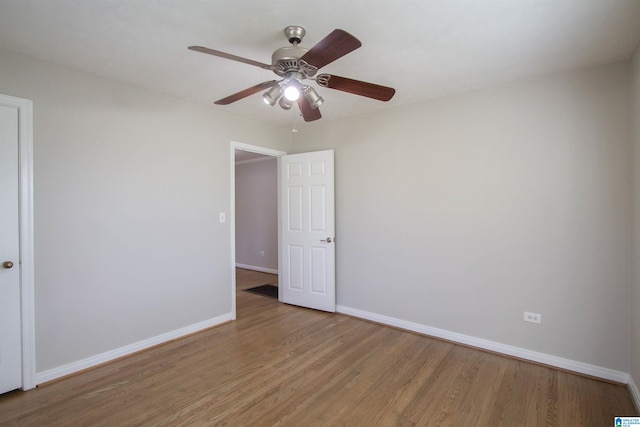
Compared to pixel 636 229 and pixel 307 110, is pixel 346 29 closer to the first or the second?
pixel 307 110

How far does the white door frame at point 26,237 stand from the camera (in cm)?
229

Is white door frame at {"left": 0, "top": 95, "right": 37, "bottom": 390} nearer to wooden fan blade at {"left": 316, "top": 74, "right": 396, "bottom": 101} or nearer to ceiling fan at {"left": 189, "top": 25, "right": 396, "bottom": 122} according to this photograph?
ceiling fan at {"left": 189, "top": 25, "right": 396, "bottom": 122}

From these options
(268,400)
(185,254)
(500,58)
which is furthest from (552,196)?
(185,254)

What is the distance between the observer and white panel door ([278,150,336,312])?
3.97 meters

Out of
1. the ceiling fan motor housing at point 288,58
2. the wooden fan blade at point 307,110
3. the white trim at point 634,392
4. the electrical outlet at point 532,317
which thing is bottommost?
the white trim at point 634,392

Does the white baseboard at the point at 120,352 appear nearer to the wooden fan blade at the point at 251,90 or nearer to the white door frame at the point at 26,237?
the white door frame at the point at 26,237

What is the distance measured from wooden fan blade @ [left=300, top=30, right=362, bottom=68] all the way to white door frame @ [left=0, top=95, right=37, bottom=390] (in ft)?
7.17

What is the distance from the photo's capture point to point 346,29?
1960 millimetres

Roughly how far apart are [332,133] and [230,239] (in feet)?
6.11

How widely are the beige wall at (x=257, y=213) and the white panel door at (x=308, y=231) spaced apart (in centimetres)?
201

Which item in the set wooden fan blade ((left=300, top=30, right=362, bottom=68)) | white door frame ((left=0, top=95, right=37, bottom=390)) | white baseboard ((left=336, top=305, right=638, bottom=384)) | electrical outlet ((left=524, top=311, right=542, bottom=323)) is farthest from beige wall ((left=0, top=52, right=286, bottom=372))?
electrical outlet ((left=524, top=311, right=542, bottom=323))

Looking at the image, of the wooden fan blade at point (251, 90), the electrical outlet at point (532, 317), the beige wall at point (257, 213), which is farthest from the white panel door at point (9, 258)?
the beige wall at point (257, 213)

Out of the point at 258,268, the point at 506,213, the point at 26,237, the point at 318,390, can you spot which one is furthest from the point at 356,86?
the point at 258,268

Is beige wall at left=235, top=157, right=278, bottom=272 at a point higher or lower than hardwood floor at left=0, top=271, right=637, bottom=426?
higher
